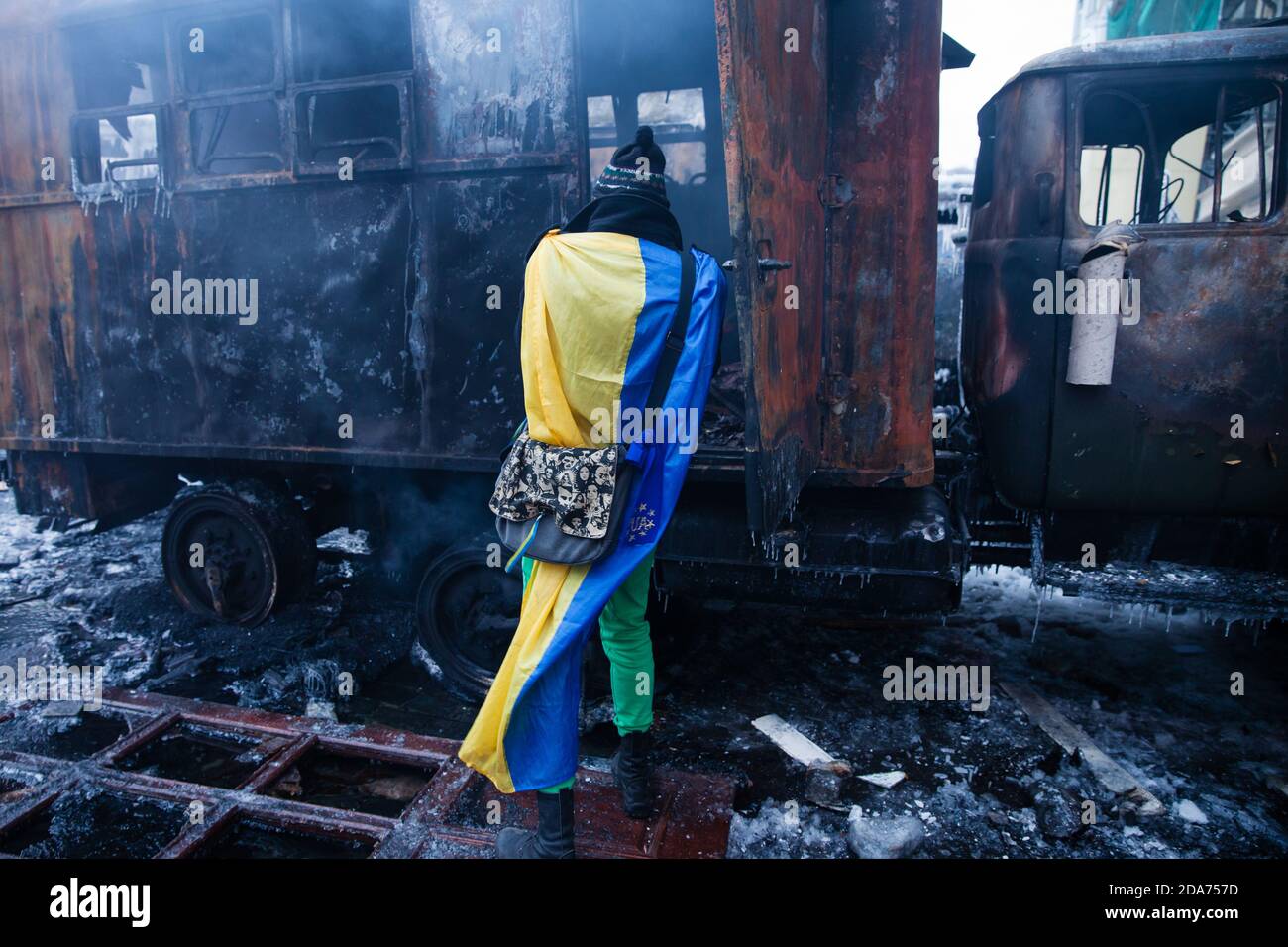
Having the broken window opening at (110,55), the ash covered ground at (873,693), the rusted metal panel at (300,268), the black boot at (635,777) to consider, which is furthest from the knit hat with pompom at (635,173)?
the broken window opening at (110,55)

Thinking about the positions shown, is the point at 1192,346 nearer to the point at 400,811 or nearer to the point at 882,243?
the point at 882,243

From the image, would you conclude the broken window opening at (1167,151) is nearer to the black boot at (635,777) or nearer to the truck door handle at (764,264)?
the truck door handle at (764,264)

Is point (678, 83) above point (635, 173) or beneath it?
above

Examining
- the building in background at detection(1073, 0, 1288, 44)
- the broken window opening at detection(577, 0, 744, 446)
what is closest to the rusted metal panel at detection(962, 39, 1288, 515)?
the broken window opening at detection(577, 0, 744, 446)

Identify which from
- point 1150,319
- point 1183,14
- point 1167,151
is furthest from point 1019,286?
point 1183,14

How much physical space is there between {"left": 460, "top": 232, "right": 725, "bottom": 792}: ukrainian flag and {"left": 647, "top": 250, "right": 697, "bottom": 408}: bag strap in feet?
0.06

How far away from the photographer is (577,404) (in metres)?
2.26

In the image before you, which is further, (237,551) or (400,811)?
(237,551)

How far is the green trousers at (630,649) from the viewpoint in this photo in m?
2.59

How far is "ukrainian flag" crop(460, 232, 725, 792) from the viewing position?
222 centimetres

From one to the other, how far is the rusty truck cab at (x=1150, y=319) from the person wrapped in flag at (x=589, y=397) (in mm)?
Result: 1801

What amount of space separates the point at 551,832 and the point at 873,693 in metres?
2.03

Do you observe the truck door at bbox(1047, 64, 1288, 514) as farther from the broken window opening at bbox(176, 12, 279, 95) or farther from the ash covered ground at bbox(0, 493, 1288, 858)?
the broken window opening at bbox(176, 12, 279, 95)

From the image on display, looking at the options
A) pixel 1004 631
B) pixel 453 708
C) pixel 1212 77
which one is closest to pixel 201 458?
pixel 453 708
